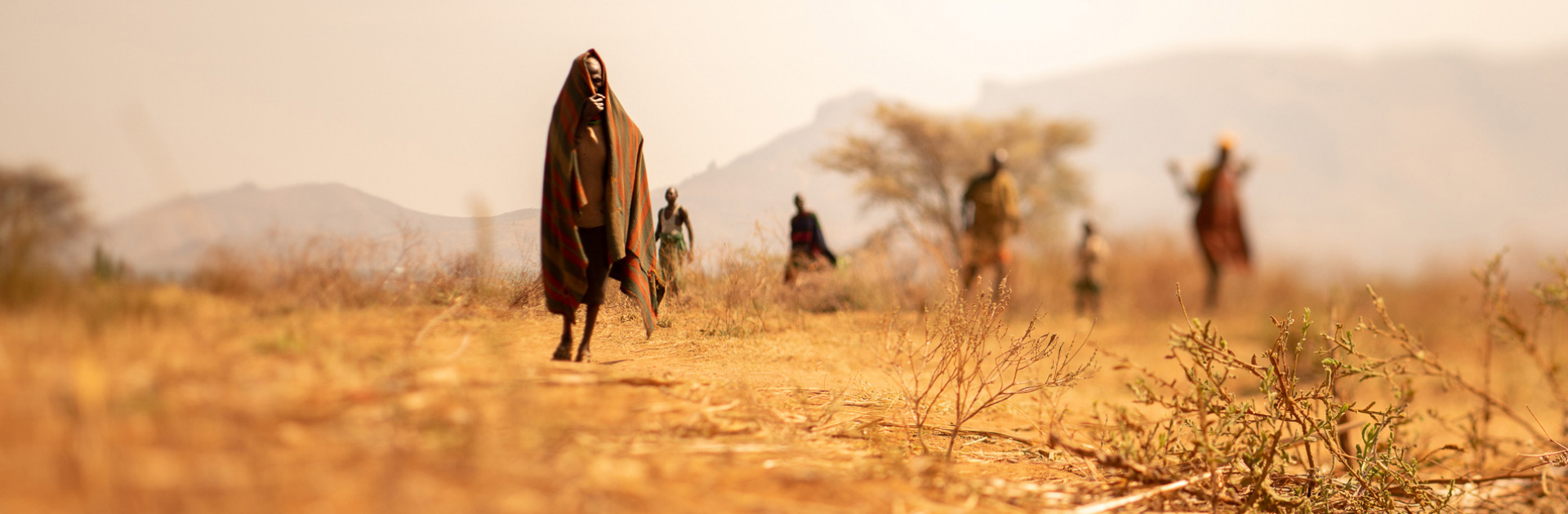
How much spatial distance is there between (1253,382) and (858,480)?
7.57m

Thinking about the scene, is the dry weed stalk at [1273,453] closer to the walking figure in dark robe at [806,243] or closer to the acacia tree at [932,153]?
the walking figure in dark robe at [806,243]

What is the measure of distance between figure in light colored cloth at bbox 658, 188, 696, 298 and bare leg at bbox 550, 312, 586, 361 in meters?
0.82

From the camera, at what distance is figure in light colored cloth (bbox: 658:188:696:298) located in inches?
141

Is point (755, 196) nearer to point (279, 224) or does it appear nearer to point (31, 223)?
point (279, 224)

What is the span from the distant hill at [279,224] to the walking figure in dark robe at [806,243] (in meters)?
2.30

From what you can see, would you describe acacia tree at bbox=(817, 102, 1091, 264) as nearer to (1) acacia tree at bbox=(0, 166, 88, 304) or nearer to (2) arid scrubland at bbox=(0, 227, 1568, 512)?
(2) arid scrubland at bbox=(0, 227, 1568, 512)

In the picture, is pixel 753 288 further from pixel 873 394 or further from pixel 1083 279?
pixel 1083 279

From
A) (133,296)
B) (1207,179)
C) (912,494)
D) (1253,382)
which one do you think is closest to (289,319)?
(133,296)

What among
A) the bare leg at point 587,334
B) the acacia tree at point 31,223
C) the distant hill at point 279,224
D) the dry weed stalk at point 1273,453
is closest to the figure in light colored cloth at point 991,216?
the dry weed stalk at point 1273,453

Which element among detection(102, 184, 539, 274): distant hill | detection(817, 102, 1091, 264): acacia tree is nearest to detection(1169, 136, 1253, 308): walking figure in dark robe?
detection(817, 102, 1091, 264): acacia tree

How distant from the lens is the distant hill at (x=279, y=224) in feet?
6.07

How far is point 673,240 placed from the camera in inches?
147

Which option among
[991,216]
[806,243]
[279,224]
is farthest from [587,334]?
[991,216]

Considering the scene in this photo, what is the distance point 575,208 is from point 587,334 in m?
0.46
